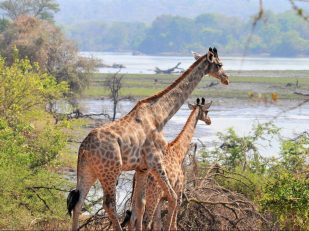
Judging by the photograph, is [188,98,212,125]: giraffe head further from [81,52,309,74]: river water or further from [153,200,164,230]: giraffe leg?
[81,52,309,74]: river water

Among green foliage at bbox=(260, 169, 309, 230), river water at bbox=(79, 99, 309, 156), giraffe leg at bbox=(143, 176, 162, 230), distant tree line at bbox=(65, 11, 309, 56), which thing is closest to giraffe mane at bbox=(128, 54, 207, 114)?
giraffe leg at bbox=(143, 176, 162, 230)

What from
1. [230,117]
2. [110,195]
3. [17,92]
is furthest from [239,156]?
[230,117]

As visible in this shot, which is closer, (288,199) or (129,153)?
(129,153)

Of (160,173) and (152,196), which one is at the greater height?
(160,173)

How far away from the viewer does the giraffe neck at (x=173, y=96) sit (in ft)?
37.1

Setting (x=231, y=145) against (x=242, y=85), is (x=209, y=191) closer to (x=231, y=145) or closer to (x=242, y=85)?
(x=231, y=145)

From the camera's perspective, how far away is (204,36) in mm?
136375

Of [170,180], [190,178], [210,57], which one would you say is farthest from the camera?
[190,178]

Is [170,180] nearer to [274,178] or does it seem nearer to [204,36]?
[274,178]

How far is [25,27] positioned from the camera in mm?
46562

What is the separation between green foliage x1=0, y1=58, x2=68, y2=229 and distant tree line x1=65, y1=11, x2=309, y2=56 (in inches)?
3060

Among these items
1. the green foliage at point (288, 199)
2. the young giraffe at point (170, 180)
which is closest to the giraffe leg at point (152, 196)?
the young giraffe at point (170, 180)

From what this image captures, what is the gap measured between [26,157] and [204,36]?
120351mm

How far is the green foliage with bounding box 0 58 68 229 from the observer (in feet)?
49.6
